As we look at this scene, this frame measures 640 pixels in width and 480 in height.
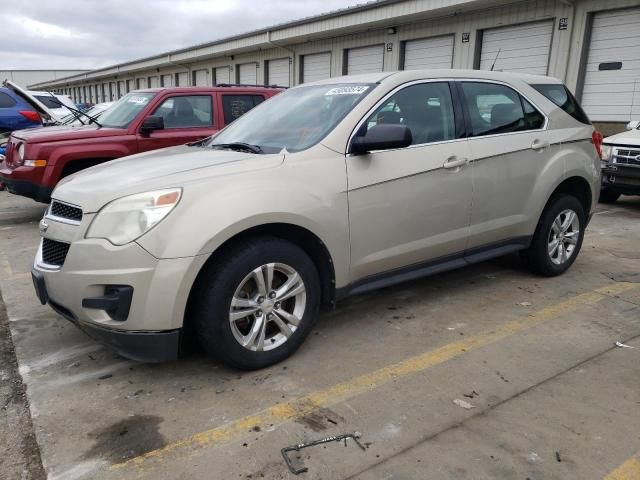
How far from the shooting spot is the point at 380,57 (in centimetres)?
1634

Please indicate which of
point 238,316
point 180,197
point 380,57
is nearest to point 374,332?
point 238,316

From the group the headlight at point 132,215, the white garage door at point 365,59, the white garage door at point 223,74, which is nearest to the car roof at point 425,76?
the headlight at point 132,215

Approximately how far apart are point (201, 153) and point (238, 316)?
1212 millimetres

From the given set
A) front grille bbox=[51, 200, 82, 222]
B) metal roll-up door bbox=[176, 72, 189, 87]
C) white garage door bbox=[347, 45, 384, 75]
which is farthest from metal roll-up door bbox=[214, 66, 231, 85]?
front grille bbox=[51, 200, 82, 222]

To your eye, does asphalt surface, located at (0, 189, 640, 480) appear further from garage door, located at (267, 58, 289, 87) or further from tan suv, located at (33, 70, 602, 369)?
garage door, located at (267, 58, 289, 87)

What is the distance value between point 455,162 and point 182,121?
184 inches

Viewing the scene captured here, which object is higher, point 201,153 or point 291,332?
point 201,153

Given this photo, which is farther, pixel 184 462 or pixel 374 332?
pixel 374 332

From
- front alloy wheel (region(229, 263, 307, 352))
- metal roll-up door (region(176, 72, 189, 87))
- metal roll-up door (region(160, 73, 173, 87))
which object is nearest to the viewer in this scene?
front alloy wheel (region(229, 263, 307, 352))

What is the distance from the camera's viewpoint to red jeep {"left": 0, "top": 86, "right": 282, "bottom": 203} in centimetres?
648

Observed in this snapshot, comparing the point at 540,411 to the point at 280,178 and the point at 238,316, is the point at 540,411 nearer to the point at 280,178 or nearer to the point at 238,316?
the point at 238,316

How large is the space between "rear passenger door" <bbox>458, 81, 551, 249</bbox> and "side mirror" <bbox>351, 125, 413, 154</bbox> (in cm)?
87

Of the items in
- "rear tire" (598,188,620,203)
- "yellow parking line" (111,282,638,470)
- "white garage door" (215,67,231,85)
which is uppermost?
"white garage door" (215,67,231,85)

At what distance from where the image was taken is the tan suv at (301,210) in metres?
2.73
